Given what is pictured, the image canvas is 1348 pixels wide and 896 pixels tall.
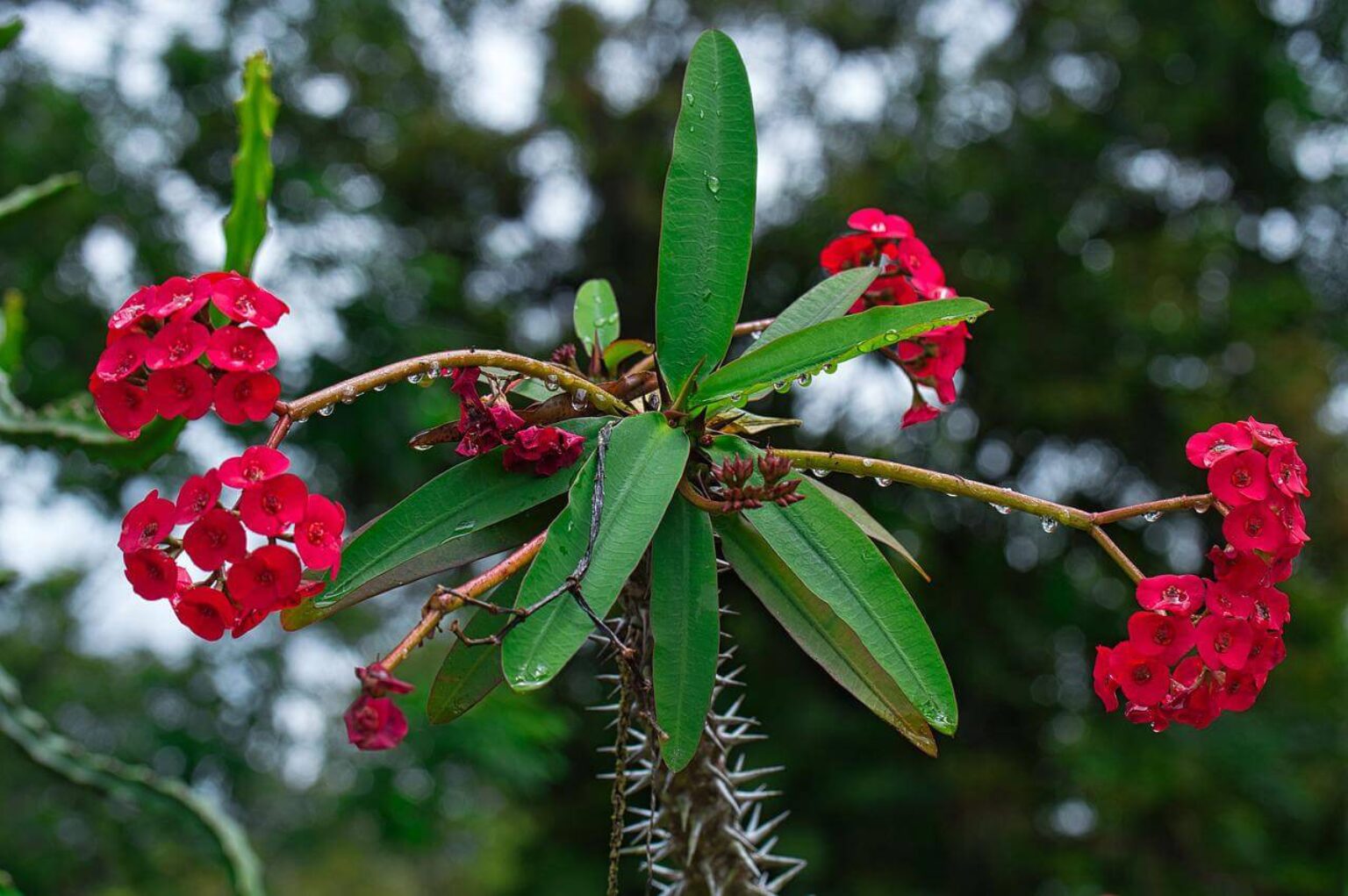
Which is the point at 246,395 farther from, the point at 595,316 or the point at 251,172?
the point at 251,172

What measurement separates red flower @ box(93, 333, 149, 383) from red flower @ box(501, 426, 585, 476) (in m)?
0.27

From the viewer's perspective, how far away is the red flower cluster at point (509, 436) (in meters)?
0.89

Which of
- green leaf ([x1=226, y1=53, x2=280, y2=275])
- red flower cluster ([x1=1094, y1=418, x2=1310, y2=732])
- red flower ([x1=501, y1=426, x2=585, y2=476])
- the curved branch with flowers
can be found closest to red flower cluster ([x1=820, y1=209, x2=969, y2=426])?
the curved branch with flowers

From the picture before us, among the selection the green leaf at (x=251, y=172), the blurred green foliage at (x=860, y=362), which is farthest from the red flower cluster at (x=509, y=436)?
the blurred green foliage at (x=860, y=362)

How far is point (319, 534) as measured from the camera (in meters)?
0.81

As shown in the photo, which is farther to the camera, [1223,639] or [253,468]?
[1223,639]

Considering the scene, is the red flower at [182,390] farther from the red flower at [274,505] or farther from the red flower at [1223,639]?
the red flower at [1223,639]

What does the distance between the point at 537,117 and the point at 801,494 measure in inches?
371

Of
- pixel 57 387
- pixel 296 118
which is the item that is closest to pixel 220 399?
pixel 57 387

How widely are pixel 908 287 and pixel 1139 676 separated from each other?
446mm

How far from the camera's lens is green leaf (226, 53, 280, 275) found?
63.8 inches

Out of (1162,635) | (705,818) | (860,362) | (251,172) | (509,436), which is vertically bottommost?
(860,362)

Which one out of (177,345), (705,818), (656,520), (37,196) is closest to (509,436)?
(656,520)

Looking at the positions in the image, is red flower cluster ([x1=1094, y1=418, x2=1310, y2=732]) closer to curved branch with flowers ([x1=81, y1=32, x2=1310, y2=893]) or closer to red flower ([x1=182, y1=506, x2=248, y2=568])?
curved branch with flowers ([x1=81, y1=32, x2=1310, y2=893])
